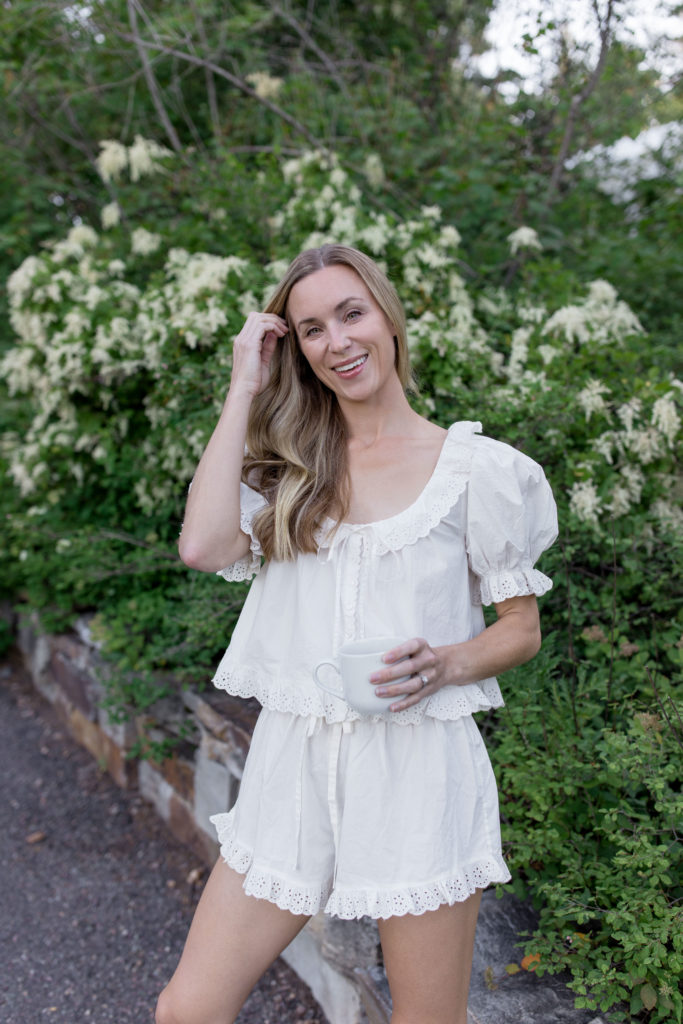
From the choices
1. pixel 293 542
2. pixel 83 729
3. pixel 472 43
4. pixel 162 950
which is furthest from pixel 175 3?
pixel 162 950

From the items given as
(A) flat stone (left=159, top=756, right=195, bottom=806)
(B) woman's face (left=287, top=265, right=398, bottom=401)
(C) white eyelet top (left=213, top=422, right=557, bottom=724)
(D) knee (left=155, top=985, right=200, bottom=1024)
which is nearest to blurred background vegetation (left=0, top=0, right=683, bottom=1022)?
(A) flat stone (left=159, top=756, right=195, bottom=806)

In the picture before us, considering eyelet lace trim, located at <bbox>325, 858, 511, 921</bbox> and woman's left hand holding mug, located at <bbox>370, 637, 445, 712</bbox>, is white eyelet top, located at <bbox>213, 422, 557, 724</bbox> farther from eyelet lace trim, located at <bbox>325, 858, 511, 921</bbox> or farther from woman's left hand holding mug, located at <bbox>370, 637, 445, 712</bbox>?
eyelet lace trim, located at <bbox>325, 858, 511, 921</bbox>

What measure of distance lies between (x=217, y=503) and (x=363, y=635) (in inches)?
14.5

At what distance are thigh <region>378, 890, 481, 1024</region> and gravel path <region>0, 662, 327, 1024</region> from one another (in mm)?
1164

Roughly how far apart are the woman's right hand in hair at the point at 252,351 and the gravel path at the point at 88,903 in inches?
73.4

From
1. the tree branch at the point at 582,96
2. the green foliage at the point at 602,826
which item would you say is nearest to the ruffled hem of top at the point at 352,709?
the green foliage at the point at 602,826

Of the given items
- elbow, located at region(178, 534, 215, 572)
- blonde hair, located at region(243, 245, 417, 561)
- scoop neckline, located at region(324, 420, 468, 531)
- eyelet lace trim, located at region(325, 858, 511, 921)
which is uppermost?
blonde hair, located at region(243, 245, 417, 561)

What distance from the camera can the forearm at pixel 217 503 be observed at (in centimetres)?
158

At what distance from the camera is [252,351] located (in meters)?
1.69

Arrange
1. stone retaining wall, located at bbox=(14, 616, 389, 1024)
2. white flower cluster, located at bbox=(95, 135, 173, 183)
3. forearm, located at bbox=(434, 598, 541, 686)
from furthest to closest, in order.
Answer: white flower cluster, located at bbox=(95, 135, 173, 183), stone retaining wall, located at bbox=(14, 616, 389, 1024), forearm, located at bbox=(434, 598, 541, 686)

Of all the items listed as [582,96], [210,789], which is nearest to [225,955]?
[210,789]

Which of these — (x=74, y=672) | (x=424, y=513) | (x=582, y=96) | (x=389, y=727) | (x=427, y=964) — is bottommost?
(x=74, y=672)

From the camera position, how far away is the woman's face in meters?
1.65

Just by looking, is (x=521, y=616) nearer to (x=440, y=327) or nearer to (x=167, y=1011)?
(x=167, y=1011)
